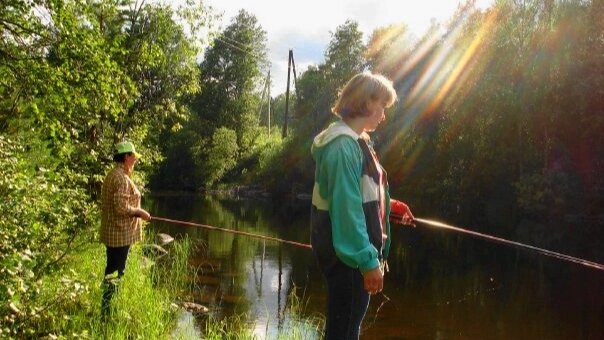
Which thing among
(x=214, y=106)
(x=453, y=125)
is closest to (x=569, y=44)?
(x=453, y=125)

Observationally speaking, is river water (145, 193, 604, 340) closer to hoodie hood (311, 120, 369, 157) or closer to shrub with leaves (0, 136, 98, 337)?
shrub with leaves (0, 136, 98, 337)

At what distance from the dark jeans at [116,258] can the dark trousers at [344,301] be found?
277 cm

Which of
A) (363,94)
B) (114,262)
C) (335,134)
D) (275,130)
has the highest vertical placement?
(275,130)

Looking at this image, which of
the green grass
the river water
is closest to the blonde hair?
the green grass

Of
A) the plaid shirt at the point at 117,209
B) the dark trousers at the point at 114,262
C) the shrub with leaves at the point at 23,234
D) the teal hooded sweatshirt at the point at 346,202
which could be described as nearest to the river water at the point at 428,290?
the dark trousers at the point at 114,262

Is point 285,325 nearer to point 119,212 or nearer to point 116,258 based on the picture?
point 116,258

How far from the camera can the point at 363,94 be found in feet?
9.07

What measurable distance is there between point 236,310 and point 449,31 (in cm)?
2420

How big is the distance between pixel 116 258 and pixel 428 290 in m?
6.74

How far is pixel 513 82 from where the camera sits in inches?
940

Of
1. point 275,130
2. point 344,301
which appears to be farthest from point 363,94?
point 275,130

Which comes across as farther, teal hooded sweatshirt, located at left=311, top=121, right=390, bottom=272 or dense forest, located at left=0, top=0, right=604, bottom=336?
dense forest, located at left=0, top=0, right=604, bottom=336

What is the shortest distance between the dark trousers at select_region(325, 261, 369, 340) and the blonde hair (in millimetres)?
726

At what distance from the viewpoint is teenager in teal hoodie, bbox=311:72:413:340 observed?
253cm
